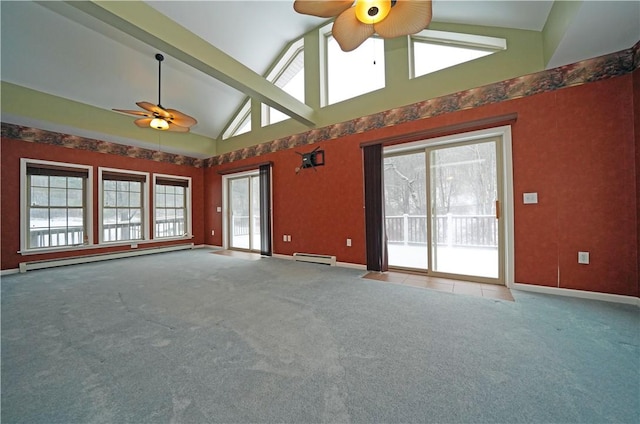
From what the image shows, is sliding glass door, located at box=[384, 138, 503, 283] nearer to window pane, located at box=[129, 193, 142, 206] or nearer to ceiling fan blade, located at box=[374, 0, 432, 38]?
ceiling fan blade, located at box=[374, 0, 432, 38]

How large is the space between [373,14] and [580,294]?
3.73 m

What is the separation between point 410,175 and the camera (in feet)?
13.1

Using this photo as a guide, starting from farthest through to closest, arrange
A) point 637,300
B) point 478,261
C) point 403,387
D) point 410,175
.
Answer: point 410,175, point 478,261, point 637,300, point 403,387

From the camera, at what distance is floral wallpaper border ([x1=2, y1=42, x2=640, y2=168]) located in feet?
8.39

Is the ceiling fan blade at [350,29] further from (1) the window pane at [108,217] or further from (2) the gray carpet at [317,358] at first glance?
(1) the window pane at [108,217]

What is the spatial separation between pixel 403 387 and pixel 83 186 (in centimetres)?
700

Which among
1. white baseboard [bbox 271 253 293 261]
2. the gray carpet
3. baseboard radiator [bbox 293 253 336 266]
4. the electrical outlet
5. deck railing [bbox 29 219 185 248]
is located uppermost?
deck railing [bbox 29 219 185 248]

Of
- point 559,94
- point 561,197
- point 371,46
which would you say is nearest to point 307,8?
point 371,46

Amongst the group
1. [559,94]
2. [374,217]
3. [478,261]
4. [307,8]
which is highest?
[307,8]

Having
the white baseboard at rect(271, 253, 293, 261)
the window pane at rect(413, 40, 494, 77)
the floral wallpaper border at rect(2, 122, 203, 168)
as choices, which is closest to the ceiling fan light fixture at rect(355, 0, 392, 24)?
the window pane at rect(413, 40, 494, 77)

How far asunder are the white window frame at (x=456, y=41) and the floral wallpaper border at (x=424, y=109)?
0.56 meters

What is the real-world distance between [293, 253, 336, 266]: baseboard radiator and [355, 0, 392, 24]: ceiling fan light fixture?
3.59 metres

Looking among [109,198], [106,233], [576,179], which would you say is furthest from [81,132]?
[576,179]

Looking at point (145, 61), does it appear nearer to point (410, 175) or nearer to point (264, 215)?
point (264, 215)
